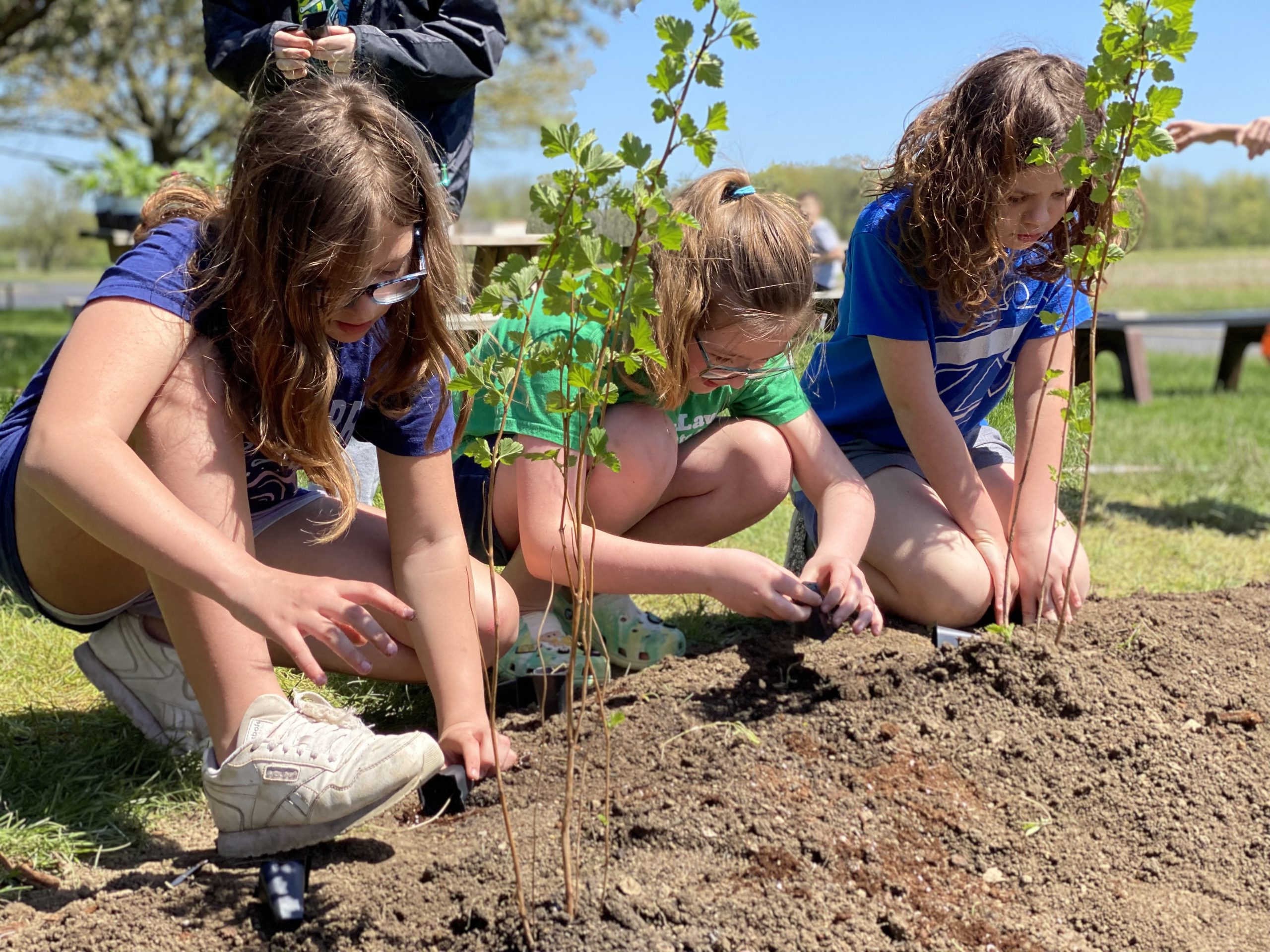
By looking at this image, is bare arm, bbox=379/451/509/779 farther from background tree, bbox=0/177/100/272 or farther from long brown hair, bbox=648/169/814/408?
background tree, bbox=0/177/100/272

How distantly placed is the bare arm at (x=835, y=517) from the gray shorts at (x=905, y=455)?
0.32 meters

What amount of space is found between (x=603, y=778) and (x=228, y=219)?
110 centimetres

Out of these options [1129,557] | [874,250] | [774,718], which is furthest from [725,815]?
[1129,557]

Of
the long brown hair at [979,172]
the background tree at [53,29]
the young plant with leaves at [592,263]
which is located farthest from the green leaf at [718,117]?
the background tree at [53,29]

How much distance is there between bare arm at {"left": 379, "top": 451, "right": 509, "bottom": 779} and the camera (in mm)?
2047

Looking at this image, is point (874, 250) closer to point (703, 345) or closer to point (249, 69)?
point (703, 345)

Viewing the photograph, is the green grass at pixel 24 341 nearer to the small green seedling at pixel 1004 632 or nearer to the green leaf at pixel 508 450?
the green leaf at pixel 508 450

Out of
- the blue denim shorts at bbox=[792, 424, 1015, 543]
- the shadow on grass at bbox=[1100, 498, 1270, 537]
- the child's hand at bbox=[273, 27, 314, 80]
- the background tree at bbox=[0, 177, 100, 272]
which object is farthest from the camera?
the background tree at bbox=[0, 177, 100, 272]

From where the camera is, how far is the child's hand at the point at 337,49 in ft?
8.12

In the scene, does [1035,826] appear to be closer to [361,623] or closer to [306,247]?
[361,623]

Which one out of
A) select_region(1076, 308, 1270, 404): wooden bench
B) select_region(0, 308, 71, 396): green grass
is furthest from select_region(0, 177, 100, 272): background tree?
select_region(1076, 308, 1270, 404): wooden bench

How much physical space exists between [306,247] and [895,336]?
1.40 metres

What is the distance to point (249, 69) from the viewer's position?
2.85m

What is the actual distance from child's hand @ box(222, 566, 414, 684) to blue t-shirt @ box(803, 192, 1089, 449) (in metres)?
1.56
